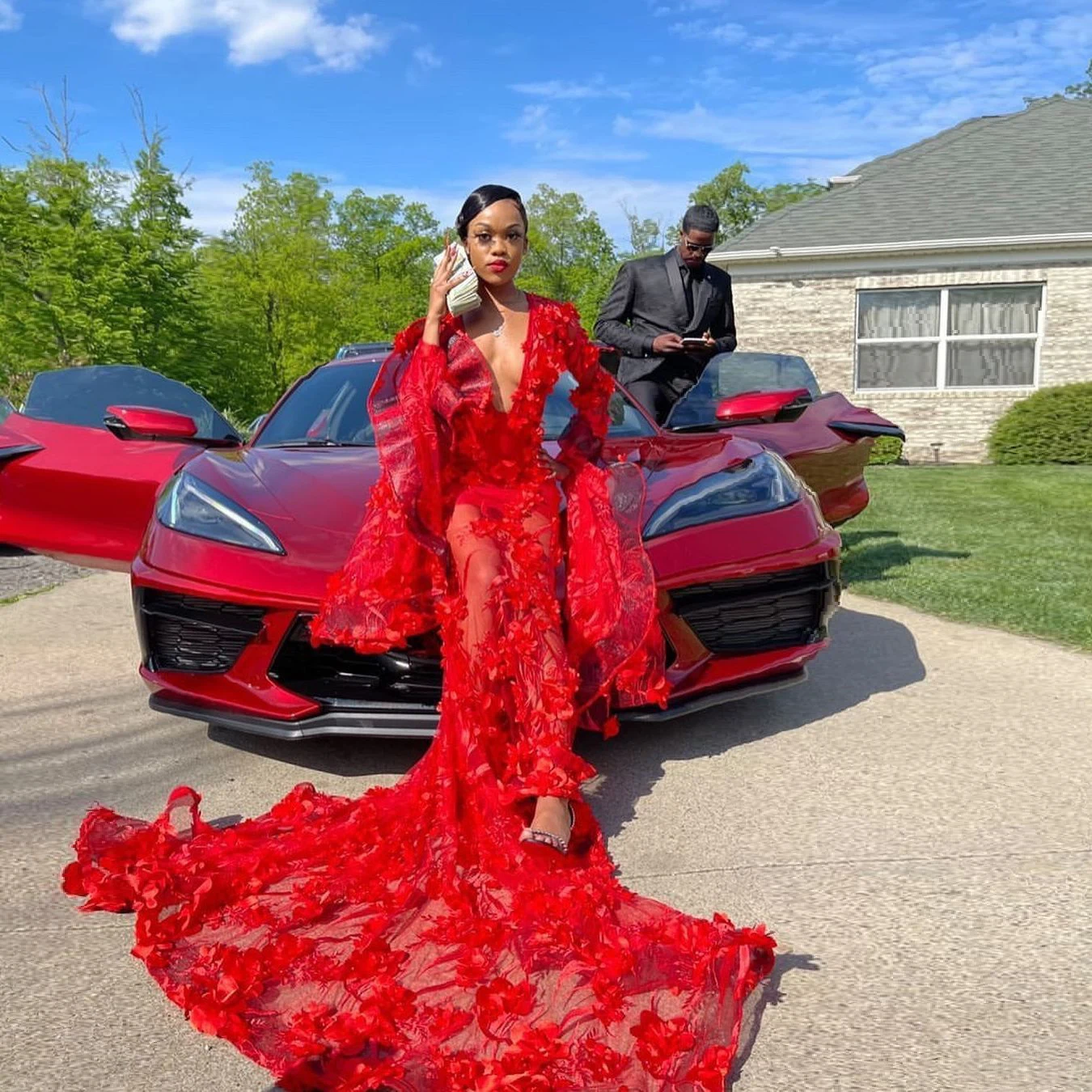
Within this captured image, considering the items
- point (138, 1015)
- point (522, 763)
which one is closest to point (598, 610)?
point (522, 763)

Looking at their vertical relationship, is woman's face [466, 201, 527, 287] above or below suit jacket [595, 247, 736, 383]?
above

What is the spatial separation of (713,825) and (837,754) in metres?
0.74

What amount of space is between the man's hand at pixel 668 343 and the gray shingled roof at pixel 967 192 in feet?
42.4

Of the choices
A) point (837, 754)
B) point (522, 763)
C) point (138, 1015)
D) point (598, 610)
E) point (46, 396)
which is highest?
point (46, 396)

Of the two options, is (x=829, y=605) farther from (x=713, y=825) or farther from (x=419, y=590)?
(x=419, y=590)

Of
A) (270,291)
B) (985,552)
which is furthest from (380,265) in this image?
(985,552)

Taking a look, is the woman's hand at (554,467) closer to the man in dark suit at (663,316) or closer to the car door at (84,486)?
the car door at (84,486)

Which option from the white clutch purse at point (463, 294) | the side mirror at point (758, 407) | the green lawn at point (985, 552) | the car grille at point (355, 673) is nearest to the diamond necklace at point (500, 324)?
the white clutch purse at point (463, 294)

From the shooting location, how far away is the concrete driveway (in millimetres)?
1894

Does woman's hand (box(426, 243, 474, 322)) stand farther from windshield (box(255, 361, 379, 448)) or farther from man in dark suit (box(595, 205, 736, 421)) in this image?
man in dark suit (box(595, 205, 736, 421))

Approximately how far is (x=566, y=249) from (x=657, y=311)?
42856 mm

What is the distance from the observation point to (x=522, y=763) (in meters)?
2.59

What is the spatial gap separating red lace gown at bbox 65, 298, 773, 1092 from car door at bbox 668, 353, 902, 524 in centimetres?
180

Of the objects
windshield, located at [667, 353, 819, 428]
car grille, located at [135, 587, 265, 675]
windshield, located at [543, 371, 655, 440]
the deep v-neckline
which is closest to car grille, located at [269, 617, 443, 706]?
car grille, located at [135, 587, 265, 675]
